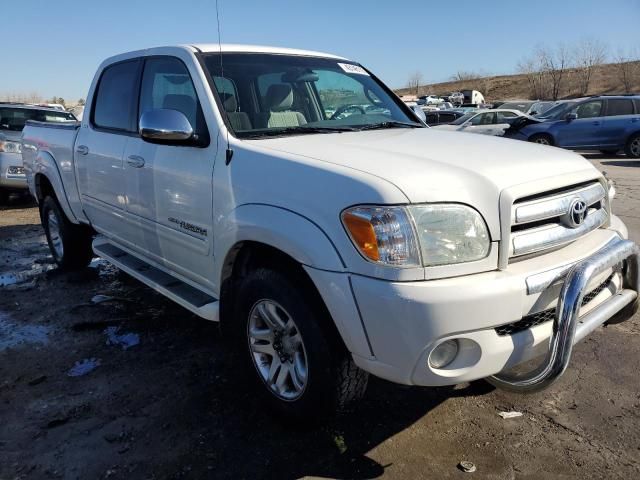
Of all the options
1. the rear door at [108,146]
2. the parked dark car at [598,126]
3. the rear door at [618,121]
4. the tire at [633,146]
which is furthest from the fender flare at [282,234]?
the tire at [633,146]

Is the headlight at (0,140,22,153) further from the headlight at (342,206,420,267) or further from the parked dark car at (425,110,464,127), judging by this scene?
the parked dark car at (425,110,464,127)

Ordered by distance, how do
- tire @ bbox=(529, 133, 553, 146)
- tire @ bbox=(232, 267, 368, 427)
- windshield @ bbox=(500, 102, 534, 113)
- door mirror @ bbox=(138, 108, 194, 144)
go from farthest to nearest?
1. windshield @ bbox=(500, 102, 534, 113)
2. tire @ bbox=(529, 133, 553, 146)
3. door mirror @ bbox=(138, 108, 194, 144)
4. tire @ bbox=(232, 267, 368, 427)

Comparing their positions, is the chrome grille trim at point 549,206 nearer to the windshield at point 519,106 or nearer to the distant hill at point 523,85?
the windshield at point 519,106

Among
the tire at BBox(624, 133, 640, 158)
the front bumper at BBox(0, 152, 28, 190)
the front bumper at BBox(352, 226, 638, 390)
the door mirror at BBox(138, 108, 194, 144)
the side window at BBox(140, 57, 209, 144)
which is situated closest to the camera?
the front bumper at BBox(352, 226, 638, 390)

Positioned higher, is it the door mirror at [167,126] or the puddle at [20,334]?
the door mirror at [167,126]

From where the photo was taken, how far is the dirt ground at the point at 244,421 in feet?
8.32

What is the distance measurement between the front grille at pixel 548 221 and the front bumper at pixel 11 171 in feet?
31.4

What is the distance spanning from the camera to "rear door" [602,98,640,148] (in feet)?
47.7

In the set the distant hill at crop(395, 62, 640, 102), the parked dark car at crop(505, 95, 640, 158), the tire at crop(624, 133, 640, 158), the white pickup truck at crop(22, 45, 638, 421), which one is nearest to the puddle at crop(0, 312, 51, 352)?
the white pickup truck at crop(22, 45, 638, 421)

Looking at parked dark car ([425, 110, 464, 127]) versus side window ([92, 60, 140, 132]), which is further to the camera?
parked dark car ([425, 110, 464, 127])

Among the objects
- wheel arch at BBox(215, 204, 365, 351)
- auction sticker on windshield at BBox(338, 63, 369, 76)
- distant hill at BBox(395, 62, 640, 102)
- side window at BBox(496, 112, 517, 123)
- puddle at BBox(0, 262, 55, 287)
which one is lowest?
puddle at BBox(0, 262, 55, 287)

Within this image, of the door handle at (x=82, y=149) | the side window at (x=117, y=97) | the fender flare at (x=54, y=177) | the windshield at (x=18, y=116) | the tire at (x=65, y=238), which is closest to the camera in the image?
the side window at (x=117, y=97)

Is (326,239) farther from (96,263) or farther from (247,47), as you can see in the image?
(96,263)

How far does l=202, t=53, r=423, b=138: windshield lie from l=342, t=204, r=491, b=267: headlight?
113cm
